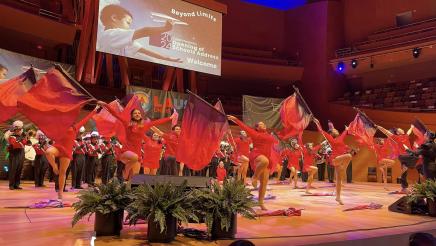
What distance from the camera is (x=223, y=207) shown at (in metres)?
4.83

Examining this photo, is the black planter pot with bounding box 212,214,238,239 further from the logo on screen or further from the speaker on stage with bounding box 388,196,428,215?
the logo on screen

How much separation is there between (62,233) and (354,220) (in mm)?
4626

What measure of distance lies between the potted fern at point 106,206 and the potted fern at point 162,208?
20 cm

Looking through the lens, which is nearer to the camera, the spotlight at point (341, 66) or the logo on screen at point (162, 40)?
the logo on screen at point (162, 40)

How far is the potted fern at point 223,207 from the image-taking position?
15.9 feet

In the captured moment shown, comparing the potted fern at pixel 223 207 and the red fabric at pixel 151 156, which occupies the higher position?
the red fabric at pixel 151 156

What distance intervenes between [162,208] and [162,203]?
6 centimetres

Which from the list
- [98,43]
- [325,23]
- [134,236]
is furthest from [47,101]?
[325,23]

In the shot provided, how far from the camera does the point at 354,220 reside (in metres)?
6.76

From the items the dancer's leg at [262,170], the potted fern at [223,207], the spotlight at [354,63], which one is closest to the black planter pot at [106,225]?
the potted fern at [223,207]

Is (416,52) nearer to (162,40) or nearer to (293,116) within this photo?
(162,40)

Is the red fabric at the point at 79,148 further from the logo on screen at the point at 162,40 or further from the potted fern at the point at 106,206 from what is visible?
the potted fern at the point at 106,206

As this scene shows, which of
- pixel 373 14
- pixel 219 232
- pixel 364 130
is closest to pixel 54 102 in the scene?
pixel 219 232

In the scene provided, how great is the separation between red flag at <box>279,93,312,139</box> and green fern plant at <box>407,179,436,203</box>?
96.9 inches
